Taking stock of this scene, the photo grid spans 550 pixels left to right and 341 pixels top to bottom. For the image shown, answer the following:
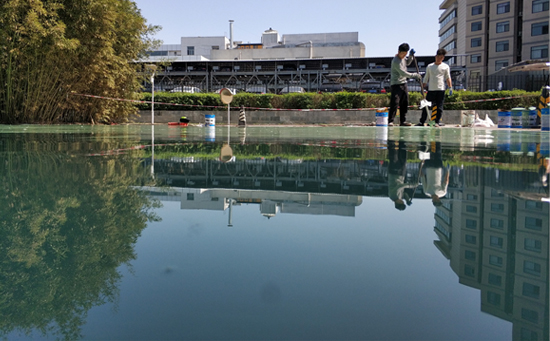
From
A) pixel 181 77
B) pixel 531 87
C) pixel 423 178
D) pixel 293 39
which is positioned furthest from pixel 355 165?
pixel 293 39

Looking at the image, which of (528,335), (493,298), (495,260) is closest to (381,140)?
(495,260)

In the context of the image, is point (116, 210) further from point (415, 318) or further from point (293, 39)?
point (293, 39)

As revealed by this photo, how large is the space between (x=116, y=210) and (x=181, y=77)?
42.3m

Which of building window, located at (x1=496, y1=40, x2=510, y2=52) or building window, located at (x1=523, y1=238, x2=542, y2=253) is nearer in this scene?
building window, located at (x1=523, y1=238, x2=542, y2=253)

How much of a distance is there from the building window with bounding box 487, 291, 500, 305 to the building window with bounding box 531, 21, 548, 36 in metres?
59.5

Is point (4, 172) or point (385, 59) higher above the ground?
point (385, 59)

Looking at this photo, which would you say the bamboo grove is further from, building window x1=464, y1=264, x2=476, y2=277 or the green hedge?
building window x1=464, y1=264, x2=476, y2=277

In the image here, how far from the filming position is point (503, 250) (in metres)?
1.62

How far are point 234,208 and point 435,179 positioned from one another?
155cm

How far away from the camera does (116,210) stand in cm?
228

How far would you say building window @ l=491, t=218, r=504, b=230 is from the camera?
1893 millimetres

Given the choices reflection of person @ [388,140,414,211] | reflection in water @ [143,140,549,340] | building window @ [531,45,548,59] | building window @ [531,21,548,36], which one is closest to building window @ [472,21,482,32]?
building window @ [531,21,548,36]

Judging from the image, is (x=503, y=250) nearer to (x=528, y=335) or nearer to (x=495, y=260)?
(x=495, y=260)

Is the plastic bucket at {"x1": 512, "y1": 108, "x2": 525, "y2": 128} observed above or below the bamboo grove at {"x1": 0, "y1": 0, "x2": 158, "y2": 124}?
below
